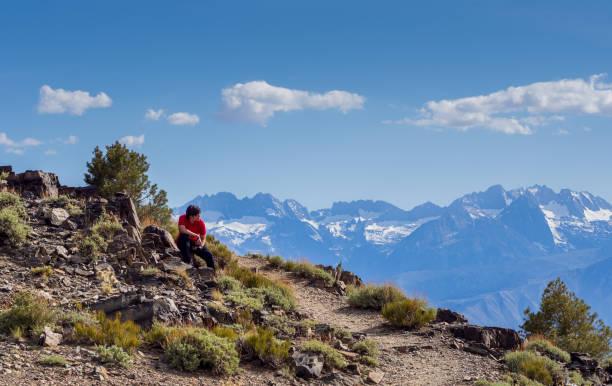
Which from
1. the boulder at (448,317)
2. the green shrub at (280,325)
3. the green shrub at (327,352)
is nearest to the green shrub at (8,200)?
the green shrub at (280,325)

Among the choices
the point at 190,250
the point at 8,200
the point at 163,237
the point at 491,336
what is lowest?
the point at 491,336

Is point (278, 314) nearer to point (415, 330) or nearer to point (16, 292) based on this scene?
point (415, 330)

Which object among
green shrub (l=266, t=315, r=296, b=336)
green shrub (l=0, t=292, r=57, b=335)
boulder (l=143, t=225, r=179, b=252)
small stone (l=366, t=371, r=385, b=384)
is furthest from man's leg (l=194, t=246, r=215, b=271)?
small stone (l=366, t=371, r=385, b=384)

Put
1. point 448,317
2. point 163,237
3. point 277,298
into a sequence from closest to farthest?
point 277,298 < point 448,317 < point 163,237

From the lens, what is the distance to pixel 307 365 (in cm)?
1096

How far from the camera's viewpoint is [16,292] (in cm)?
1216

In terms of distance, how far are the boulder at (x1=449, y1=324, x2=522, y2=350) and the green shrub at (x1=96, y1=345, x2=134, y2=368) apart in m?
10.7

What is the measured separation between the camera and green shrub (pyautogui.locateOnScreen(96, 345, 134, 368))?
360 inches

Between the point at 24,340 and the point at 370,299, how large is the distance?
Answer: 43.5 feet

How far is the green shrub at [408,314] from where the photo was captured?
55.8 ft

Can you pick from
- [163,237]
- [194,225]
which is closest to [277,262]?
[163,237]

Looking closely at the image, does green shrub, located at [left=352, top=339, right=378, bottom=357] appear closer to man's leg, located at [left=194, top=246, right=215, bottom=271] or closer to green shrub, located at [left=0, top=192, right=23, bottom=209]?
man's leg, located at [left=194, top=246, right=215, bottom=271]

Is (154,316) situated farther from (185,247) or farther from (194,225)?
(194,225)

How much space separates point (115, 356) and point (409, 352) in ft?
27.5
